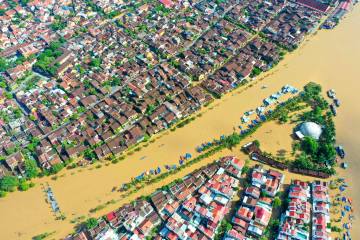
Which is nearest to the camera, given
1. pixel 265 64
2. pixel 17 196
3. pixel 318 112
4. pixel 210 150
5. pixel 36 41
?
pixel 17 196

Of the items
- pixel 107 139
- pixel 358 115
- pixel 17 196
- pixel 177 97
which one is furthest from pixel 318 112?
pixel 17 196

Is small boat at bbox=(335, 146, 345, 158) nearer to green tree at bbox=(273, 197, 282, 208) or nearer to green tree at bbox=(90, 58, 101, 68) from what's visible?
green tree at bbox=(273, 197, 282, 208)

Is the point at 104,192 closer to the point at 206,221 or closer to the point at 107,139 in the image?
the point at 107,139

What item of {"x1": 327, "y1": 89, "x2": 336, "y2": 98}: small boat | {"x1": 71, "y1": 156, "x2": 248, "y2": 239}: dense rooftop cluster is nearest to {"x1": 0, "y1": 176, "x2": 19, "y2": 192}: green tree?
{"x1": 71, "y1": 156, "x2": 248, "y2": 239}: dense rooftop cluster

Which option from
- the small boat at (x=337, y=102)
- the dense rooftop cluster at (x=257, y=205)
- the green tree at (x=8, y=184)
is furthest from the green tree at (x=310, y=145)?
the green tree at (x=8, y=184)

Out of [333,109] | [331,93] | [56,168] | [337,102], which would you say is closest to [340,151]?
[333,109]

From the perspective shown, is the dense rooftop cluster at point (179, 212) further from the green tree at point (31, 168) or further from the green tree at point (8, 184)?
the green tree at point (8, 184)
